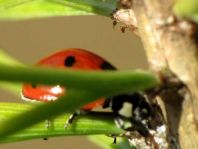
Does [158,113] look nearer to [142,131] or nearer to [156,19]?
[142,131]

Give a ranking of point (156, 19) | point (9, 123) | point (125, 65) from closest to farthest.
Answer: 1. point (9, 123)
2. point (156, 19)
3. point (125, 65)

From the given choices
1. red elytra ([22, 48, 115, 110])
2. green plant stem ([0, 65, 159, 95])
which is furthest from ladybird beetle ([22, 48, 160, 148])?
green plant stem ([0, 65, 159, 95])

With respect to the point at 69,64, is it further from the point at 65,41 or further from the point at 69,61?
the point at 65,41

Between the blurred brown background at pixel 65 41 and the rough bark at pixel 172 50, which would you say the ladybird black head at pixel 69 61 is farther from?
the blurred brown background at pixel 65 41

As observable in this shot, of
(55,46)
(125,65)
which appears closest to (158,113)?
(125,65)

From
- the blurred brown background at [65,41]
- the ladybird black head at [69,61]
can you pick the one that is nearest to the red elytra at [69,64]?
the ladybird black head at [69,61]

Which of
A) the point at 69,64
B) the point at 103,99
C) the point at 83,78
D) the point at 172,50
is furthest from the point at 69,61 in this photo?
the point at 83,78
